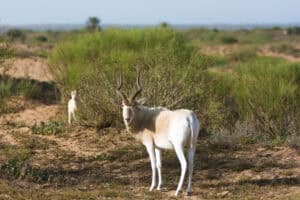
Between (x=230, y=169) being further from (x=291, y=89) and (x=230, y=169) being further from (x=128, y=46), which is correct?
(x=128, y=46)

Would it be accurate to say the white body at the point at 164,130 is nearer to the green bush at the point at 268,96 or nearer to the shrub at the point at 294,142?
the shrub at the point at 294,142

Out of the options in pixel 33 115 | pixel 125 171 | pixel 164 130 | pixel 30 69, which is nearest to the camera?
pixel 164 130

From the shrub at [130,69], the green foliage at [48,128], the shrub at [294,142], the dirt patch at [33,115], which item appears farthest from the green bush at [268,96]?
the dirt patch at [33,115]

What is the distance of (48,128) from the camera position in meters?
15.9

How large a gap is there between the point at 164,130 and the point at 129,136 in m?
4.69

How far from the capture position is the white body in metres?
10.1

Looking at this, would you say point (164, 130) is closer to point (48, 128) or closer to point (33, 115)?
point (48, 128)

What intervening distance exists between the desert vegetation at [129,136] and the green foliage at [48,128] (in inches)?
1.0

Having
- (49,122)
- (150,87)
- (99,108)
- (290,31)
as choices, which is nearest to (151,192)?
(150,87)

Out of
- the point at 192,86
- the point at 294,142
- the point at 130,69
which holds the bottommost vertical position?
the point at 294,142

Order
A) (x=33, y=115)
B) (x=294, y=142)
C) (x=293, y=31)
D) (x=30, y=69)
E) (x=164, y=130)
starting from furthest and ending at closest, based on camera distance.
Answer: (x=293, y=31)
(x=30, y=69)
(x=33, y=115)
(x=294, y=142)
(x=164, y=130)

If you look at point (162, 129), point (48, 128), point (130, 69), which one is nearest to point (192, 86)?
point (130, 69)

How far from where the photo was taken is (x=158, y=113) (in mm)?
10789

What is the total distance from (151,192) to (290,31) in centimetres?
7381
